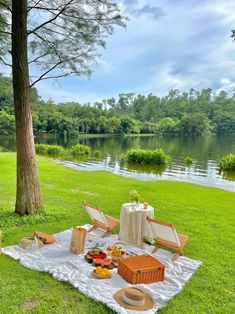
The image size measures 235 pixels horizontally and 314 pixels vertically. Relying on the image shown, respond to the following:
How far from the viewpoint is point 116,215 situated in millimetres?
8938

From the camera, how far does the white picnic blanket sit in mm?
4457

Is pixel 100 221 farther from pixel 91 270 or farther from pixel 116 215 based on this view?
pixel 116 215

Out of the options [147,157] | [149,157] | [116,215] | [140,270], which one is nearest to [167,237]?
[140,270]

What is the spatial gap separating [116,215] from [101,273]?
400 cm

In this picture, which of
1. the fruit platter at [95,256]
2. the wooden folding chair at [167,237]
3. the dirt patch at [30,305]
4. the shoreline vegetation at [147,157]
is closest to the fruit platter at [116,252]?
the fruit platter at [95,256]

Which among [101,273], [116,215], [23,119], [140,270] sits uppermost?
[23,119]

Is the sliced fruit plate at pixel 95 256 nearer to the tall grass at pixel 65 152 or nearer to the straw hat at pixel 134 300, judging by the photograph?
the straw hat at pixel 134 300

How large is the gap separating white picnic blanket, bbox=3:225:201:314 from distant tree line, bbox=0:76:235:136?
30.6m

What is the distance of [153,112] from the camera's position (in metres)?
114

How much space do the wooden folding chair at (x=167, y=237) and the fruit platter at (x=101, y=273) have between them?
134 cm

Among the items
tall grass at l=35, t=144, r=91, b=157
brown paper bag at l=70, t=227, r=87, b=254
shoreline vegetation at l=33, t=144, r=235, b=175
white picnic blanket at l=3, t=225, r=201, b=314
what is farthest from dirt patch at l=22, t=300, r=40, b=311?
tall grass at l=35, t=144, r=91, b=157

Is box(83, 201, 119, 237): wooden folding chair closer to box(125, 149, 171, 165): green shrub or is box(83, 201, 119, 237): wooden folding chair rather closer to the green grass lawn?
the green grass lawn

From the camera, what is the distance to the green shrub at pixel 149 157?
26.3 m

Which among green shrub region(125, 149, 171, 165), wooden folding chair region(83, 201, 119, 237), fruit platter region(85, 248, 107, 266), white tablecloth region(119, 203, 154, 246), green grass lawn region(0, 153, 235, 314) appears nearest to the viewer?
green grass lawn region(0, 153, 235, 314)
